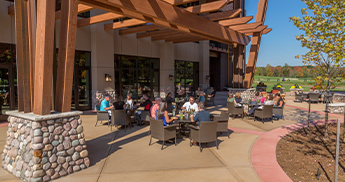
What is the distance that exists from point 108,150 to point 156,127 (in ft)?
4.70

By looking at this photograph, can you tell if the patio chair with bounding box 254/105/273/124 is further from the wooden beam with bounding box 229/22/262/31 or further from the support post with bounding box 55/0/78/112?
the support post with bounding box 55/0/78/112

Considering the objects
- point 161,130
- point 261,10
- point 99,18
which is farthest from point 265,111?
point 99,18

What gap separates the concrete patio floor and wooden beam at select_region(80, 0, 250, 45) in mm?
4043

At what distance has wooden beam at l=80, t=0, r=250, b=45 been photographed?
643 cm

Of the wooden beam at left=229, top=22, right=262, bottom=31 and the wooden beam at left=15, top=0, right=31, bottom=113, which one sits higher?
the wooden beam at left=229, top=22, right=262, bottom=31

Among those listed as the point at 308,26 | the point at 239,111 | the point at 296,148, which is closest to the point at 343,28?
the point at 308,26

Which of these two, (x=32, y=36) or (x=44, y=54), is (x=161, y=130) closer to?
(x=44, y=54)

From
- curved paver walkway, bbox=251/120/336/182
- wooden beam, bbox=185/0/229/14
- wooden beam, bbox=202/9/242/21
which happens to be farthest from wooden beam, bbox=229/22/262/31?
curved paver walkway, bbox=251/120/336/182

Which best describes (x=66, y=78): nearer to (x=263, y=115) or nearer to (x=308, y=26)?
Answer: (x=308, y=26)

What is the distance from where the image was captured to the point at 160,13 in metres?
7.50

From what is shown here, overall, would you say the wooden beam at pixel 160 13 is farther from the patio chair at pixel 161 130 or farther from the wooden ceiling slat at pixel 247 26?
the patio chair at pixel 161 130

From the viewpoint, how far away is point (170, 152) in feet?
18.8

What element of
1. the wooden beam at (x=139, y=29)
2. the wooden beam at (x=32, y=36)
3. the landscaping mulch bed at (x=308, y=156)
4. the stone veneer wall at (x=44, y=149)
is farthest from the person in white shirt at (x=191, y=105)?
the wooden beam at (x=139, y=29)

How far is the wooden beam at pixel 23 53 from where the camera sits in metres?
4.61
